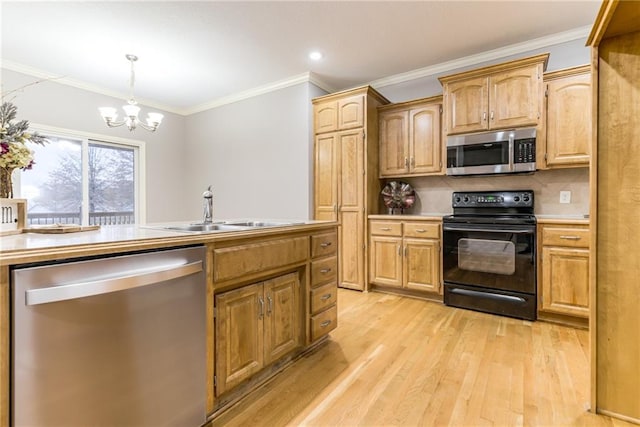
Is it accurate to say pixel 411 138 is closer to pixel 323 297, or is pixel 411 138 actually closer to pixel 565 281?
pixel 565 281

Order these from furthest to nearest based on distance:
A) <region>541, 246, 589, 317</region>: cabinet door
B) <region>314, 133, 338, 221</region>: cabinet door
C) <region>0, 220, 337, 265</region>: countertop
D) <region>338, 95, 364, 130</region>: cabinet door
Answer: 1. <region>314, 133, 338, 221</region>: cabinet door
2. <region>338, 95, 364, 130</region>: cabinet door
3. <region>541, 246, 589, 317</region>: cabinet door
4. <region>0, 220, 337, 265</region>: countertop

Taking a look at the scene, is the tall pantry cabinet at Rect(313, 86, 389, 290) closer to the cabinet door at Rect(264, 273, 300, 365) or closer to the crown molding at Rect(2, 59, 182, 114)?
the cabinet door at Rect(264, 273, 300, 365)

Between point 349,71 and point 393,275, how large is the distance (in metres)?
2.57

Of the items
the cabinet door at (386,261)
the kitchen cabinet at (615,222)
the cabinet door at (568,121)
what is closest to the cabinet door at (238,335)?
the kitchen cabinet at (615,222)

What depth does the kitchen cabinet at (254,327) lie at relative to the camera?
1.51 meters

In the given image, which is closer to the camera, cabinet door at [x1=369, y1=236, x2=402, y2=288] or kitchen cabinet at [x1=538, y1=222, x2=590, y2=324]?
kitchen cabinet at [x1=538, y1=222, x2=590, y2=324]

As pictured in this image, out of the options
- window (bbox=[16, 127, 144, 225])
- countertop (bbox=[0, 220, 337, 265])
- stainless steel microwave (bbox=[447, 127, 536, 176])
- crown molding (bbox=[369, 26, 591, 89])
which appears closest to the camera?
countertop (bbox=[0, 220, 337, 265])

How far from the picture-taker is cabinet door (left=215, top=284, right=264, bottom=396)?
149 centimetres

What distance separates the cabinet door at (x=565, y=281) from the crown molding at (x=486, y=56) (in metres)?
2.11

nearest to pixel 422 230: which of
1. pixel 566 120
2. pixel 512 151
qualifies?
pixel 512 151

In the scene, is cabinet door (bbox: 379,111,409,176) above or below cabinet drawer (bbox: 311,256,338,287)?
above

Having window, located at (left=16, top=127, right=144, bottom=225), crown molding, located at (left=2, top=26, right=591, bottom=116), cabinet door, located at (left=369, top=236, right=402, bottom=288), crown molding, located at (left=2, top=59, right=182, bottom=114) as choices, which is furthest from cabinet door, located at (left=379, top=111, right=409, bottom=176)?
window, located at (left=16, top=127, right=144, bottom=225)

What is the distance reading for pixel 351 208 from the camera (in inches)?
148

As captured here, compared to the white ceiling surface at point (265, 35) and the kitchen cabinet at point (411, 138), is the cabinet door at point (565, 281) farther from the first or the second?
the white ceiling surface at point (265, 35)
